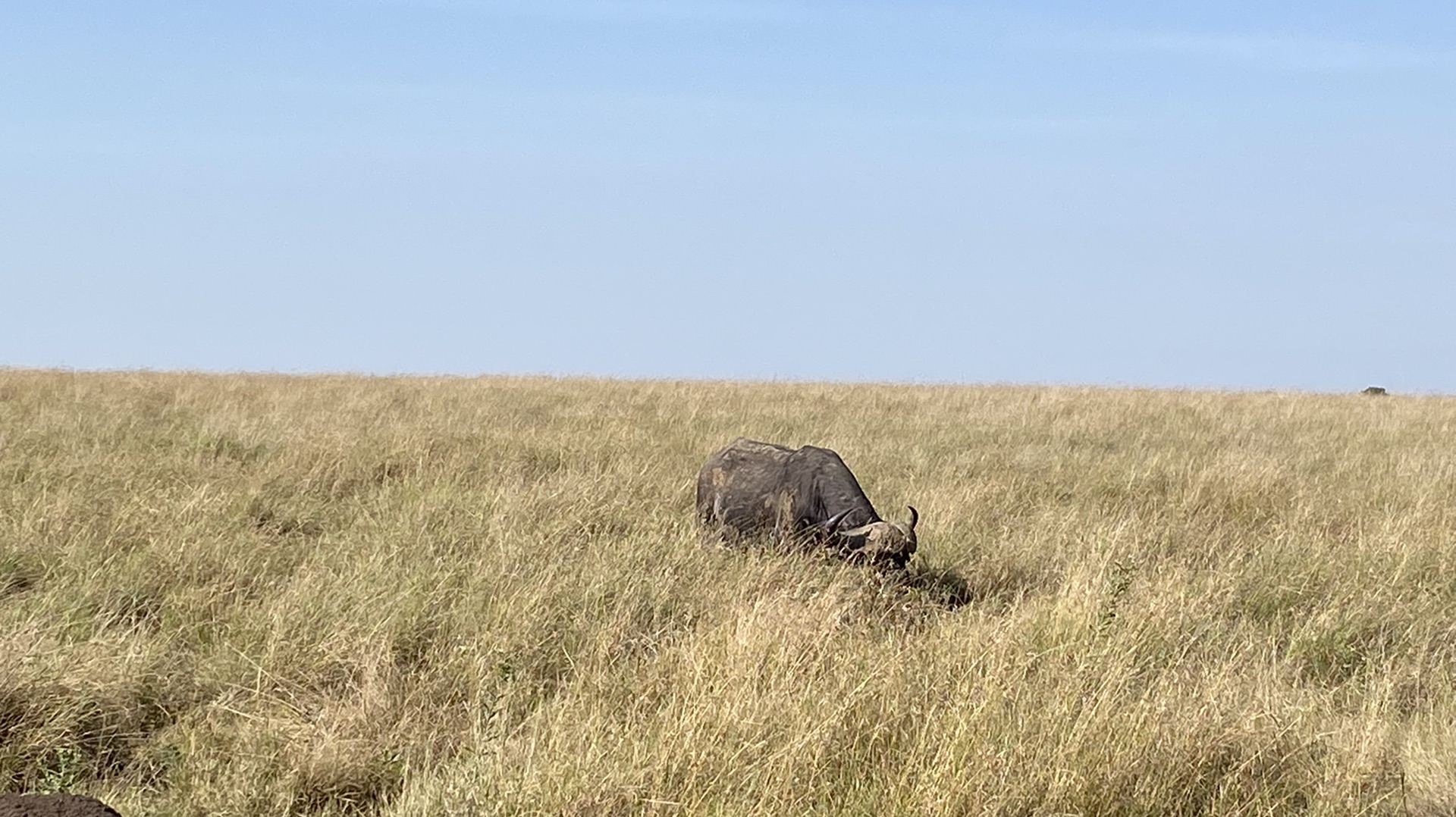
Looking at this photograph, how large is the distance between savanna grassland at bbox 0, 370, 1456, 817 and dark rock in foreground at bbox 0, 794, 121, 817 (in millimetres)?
938

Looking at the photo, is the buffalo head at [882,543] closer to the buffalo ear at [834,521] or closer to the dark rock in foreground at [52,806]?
the buffalo ear at [834,521]

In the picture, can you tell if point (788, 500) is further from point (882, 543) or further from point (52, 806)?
point (52, 806)

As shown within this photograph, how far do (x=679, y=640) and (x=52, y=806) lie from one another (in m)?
2.62

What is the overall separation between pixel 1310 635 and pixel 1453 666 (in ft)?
1.93

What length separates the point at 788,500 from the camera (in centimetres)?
648

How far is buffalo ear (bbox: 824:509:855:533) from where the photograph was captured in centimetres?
620

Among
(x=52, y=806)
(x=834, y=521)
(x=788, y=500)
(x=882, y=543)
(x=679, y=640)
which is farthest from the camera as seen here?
(x=788, y=500)

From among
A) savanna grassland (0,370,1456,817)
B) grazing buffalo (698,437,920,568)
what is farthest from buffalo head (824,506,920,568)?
savanna grassland (0,370,1456,817)

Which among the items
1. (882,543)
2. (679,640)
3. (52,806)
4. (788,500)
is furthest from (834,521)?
(52,806)

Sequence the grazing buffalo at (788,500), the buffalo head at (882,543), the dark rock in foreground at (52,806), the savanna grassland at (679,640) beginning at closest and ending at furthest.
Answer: the dark rock in foreground at (52,806), the savanna grassland at (679,640), the buffalo head at (882,543), the grazing buffalo at (788,500)

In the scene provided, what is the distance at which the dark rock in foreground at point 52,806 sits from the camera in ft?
7.88

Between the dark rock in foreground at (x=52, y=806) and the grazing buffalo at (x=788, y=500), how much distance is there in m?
3.89

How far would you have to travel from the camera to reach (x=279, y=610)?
16.5ft

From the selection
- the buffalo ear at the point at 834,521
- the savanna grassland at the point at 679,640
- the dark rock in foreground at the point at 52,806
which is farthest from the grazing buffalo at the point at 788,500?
the dark rock in foreground at the point at 52,806
